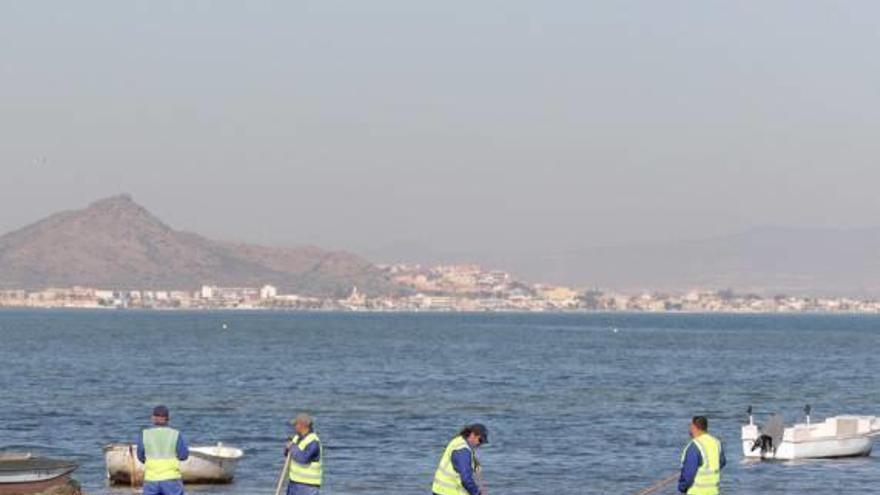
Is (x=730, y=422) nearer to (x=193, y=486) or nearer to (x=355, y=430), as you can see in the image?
(x=355, y=430)

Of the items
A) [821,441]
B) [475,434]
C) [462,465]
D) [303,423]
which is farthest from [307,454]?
[821,441]

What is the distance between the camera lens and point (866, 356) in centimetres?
15825

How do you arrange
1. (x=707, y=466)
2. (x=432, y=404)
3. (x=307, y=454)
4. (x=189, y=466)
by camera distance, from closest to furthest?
(x=707, y=466) → (x=307, y=454) → (x=189, y=466) → (x=432, y=404)

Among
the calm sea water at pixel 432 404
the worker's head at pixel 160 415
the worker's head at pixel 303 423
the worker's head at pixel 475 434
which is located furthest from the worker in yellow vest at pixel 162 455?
the calm sea water at pixel 432 404

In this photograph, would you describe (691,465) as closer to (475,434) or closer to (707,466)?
(707,466)

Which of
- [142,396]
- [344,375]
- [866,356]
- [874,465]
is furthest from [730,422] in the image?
[866,356]

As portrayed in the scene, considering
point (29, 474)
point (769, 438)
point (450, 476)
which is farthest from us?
point (769, 438)

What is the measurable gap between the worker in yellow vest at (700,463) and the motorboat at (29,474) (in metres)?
16.0

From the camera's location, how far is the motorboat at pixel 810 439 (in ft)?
175

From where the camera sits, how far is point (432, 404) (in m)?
80.4

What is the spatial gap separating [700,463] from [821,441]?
29.5m

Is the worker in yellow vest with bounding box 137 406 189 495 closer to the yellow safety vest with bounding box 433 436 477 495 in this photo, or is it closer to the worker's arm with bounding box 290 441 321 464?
the worker's arm with bounding box 290 441 321 464

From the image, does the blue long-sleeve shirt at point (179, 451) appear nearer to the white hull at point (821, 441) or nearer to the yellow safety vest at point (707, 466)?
the yellow safety vest at point (707, 466)

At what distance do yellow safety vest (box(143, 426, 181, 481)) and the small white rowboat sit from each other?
16357 millimetres
